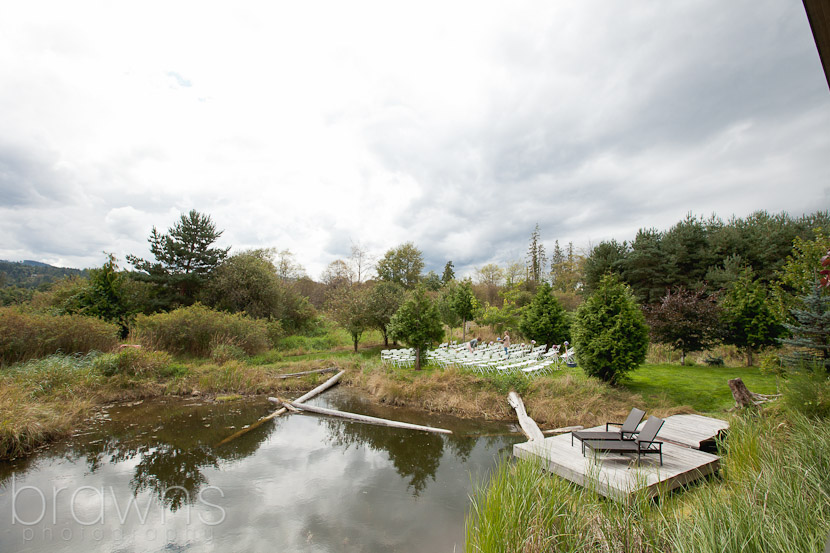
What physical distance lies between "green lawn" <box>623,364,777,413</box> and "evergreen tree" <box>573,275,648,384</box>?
2.92ft

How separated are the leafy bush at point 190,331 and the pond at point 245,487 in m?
6.14

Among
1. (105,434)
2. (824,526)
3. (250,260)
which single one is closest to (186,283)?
(250,260)

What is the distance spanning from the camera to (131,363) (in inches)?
437

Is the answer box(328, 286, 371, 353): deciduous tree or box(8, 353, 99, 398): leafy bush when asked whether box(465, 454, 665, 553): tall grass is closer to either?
box(8, 353, 99, 398): leafy bush

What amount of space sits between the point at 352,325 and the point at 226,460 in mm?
10330

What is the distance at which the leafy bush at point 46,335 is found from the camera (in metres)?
10.3

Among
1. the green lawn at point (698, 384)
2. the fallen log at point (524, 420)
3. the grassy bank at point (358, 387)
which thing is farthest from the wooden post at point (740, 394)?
the fallen log at point (524, 420)

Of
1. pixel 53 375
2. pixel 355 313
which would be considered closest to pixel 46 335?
pixel 53 375

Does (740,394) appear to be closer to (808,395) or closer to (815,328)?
(808,395)

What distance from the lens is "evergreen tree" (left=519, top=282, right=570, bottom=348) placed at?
14.8 m

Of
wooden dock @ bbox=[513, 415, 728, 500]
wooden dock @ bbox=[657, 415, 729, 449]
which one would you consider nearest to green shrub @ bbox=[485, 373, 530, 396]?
wooden dock @ bbox=[513, 415, 728, 500]

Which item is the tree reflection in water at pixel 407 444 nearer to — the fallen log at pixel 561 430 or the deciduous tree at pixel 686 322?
the fallen log at pixel 561 430

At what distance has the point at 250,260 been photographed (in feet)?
69.9

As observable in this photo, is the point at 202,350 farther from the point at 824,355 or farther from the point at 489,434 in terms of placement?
the point at 824,355
